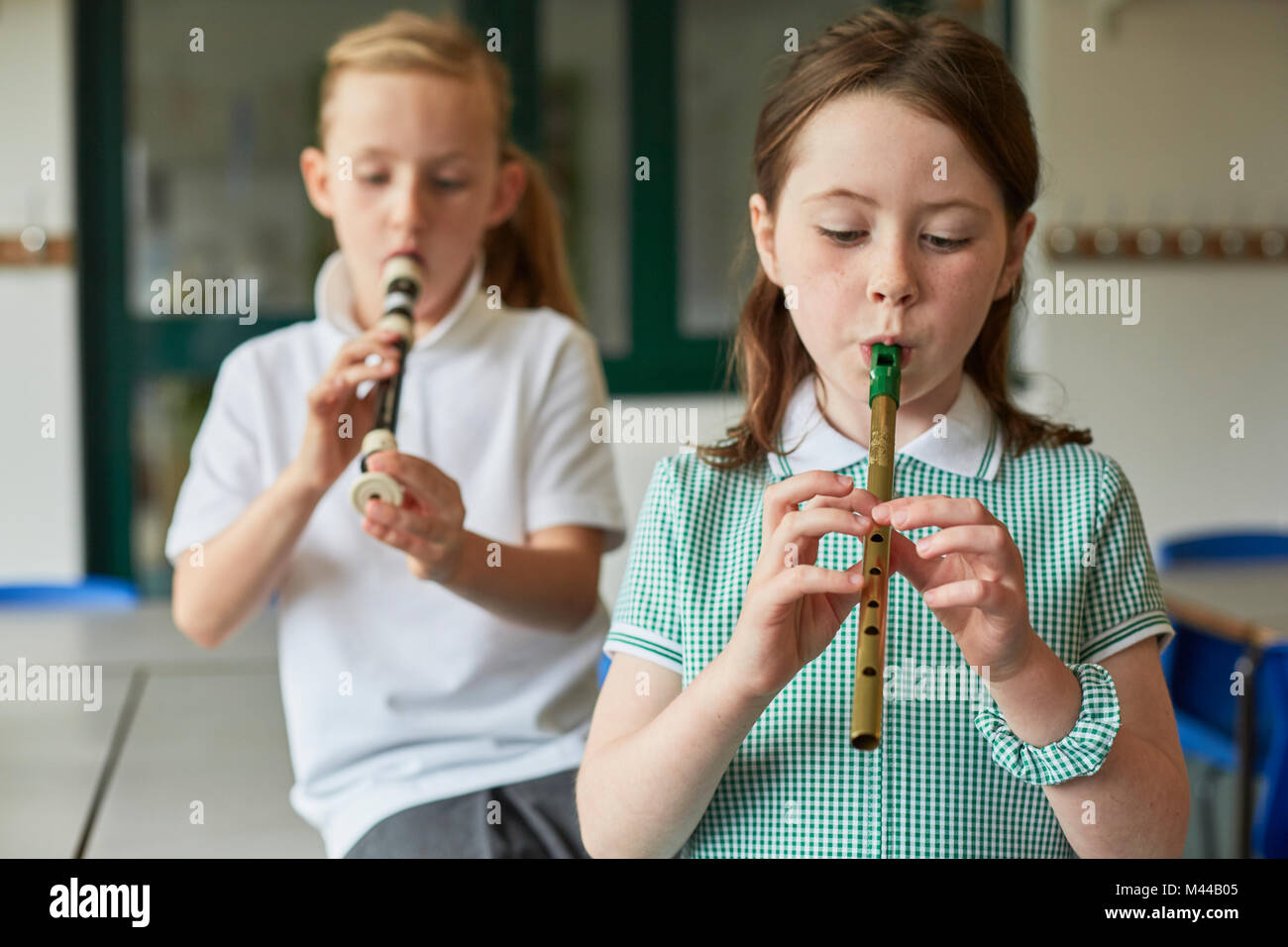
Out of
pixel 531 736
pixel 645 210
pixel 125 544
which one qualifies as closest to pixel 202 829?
pixel 531 736

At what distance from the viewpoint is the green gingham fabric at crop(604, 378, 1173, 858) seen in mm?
505

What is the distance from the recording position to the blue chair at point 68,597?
150cm

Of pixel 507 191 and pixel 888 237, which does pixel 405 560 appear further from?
pixel 888 237

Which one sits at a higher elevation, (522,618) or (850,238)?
(850,238)

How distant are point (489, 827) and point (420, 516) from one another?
7.0 inches

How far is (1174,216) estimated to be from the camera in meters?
2.08

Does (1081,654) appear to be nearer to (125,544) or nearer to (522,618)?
(522,618)

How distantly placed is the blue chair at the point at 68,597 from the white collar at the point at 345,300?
969 millimetres

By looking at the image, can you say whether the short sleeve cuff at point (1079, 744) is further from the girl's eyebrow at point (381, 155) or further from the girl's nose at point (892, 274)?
the girl's eyebrow at point (381, 155)

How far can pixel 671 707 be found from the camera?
47 centimetres

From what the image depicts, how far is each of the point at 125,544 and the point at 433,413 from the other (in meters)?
0.62

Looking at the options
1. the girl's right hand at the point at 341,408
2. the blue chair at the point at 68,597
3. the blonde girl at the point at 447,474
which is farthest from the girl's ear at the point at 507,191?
the blue chair at the point at 68,597

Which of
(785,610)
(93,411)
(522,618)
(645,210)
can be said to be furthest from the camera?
(645,210)

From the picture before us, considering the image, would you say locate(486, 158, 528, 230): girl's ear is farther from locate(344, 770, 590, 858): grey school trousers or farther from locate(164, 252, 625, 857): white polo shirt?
locate(344, 770, 590, 858): grey school trousers
